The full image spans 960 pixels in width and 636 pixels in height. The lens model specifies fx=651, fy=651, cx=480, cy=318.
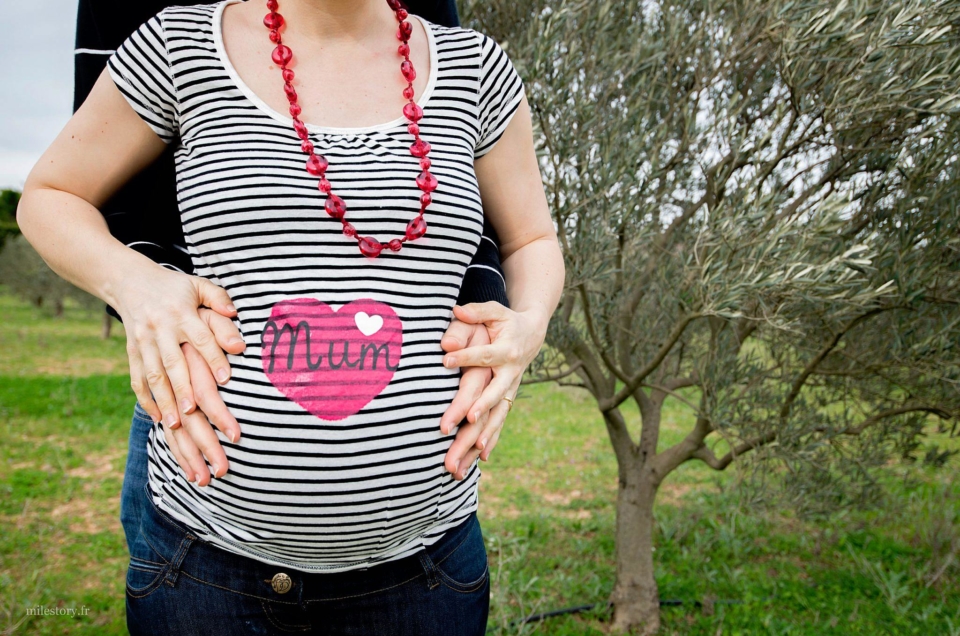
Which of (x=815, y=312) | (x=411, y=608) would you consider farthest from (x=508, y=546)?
(x=411, y=608)

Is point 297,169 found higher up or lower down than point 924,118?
lower down

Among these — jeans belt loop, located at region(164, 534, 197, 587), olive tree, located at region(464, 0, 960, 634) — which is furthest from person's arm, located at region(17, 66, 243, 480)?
olive tree, located at region(464, 0, 960, 634)

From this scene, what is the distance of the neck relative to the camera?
4.31 feet

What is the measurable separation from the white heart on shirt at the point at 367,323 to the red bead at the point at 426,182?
0.85 feet

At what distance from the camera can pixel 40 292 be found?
80.1ft

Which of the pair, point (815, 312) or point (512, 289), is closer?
point (512, 289)

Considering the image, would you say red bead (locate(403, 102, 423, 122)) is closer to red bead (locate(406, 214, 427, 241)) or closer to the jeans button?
red bead (locate(406, 214, 427, 241))

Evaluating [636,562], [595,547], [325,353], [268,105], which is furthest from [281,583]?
[595,547]

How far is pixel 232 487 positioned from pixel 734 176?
3.25m

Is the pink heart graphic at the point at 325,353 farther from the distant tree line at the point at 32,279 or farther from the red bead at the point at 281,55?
the distant tree line at the point at 32,279

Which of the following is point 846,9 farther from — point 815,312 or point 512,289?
point 512,289

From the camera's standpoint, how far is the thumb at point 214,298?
3.72ft

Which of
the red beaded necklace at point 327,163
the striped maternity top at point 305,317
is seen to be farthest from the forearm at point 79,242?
the red beaded necklace at point 327,163

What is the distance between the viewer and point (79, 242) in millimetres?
1173
